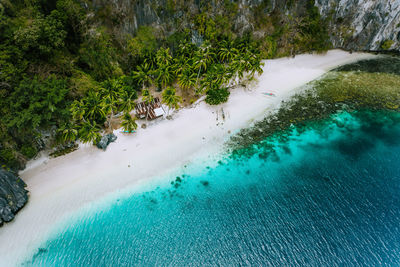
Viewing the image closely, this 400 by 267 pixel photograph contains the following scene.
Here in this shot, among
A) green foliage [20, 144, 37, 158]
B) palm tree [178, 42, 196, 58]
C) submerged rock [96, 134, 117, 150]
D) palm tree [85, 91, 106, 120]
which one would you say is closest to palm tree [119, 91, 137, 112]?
palm tree [85, 91, 106, 120]

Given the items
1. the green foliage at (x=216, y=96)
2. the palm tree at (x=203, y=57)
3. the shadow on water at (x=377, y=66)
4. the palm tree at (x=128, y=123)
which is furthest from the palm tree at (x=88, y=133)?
the shadow on water at (x=377, y=66)

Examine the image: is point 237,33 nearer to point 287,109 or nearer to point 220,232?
point 287,109

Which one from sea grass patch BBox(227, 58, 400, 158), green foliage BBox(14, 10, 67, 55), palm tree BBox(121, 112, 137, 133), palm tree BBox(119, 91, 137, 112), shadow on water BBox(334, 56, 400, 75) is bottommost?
sea grass patch BBox(227, 58, 400, 158)

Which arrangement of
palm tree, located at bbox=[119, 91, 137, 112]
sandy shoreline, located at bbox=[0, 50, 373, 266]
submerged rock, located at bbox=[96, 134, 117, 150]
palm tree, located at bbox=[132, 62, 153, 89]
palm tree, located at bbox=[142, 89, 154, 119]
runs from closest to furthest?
sandy shoreline, located at bbox=[0, 50, 373, 266] → submerged rock, located at bbox=[96, 134, 117, 150] → palm tree, located at bbox=[119, 91, 137, 112] → palm tree, located at bbox=[142, 89, 154, 119] → palm tree, located at bbox=[132, 62, 153, 89]

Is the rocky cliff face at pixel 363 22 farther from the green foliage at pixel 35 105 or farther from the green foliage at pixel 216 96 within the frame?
the green foliage at pixel 35 105

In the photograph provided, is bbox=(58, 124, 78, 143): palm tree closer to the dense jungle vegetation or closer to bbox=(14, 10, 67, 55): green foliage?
the dense jungle vegetation

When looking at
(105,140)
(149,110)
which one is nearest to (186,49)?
(149,110)
